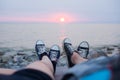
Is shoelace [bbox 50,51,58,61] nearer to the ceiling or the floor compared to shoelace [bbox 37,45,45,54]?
nearer to the floor

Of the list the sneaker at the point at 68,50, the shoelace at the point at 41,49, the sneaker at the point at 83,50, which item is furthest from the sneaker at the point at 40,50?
the sneaker at the point at 83,50

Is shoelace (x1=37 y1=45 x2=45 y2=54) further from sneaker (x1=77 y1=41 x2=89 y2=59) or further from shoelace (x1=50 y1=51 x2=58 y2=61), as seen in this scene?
sneaker (x1=77 y1=41 x2=89 y2=59)

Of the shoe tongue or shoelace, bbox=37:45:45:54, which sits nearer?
the shoe tongue

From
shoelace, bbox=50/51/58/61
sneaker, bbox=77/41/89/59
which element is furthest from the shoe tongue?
sneaker, bbox=77/41/89/59

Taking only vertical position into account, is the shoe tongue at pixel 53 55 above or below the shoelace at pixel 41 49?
below

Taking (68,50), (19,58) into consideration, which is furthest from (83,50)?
(19,58)

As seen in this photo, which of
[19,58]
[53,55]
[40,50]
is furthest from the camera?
[19,58]

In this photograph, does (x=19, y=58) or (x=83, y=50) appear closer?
(x=83, y=50)

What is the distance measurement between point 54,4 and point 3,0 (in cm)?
77

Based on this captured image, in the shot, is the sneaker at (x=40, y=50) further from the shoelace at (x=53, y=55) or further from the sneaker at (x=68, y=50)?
the sneaker at (x=68, y=50)

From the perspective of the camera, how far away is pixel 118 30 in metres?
3.99

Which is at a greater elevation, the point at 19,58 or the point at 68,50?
the point at 68,50

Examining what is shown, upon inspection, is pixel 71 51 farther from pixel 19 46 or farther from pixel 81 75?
pixel 19 46

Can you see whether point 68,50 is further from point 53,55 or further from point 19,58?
point 19,58
